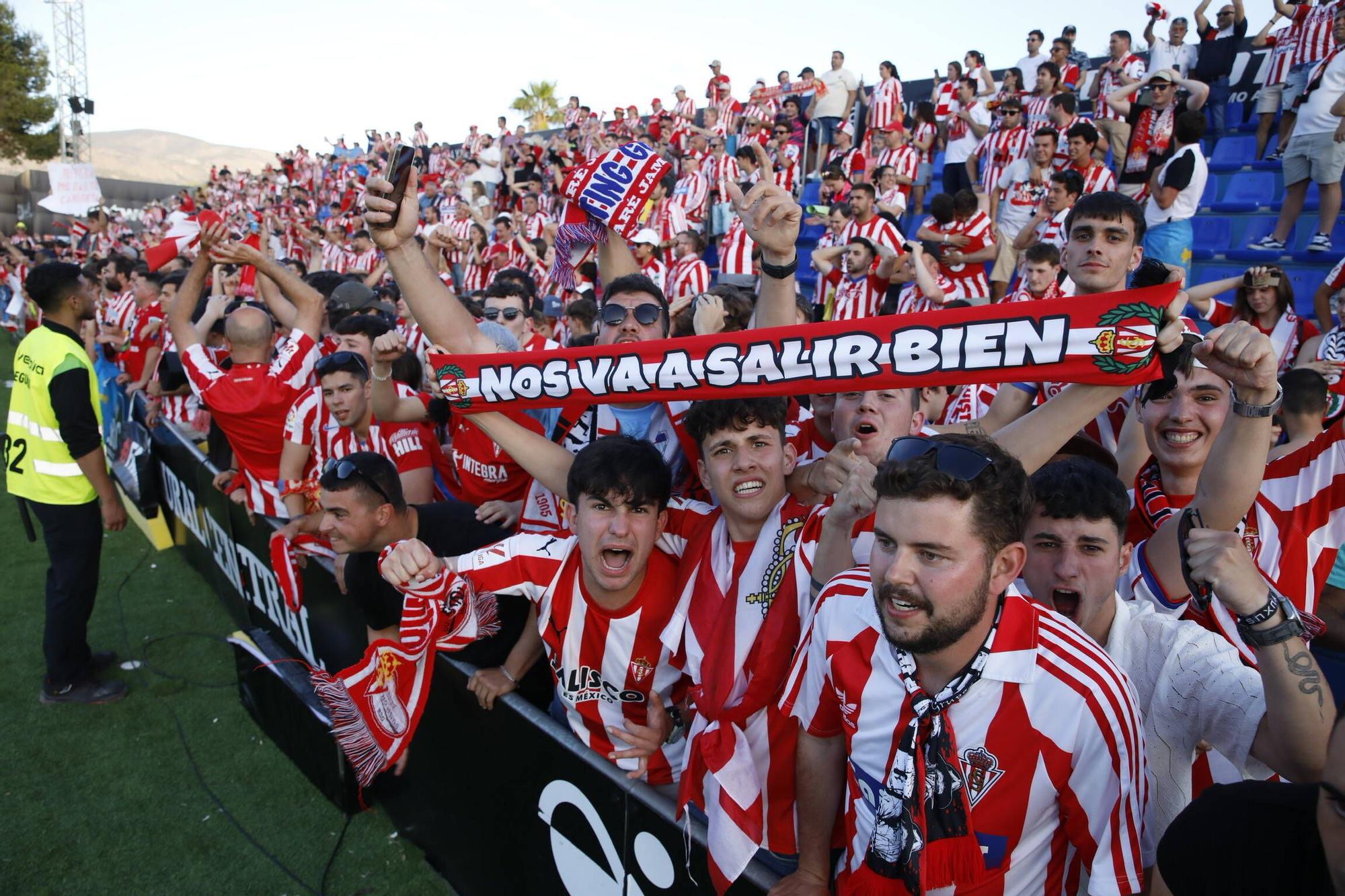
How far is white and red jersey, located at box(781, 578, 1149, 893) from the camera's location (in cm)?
169

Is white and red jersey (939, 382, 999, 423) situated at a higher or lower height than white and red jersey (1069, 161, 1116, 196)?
lower

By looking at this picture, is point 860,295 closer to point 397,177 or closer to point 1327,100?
point 1327,100

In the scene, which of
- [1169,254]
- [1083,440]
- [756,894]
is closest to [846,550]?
[756,894]

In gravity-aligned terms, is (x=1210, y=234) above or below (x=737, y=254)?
above

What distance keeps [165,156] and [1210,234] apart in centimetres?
13675

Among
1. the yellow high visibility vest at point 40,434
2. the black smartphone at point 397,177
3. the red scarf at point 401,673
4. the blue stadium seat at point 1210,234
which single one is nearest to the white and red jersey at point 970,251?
the blue stadium seat at point 1210,234

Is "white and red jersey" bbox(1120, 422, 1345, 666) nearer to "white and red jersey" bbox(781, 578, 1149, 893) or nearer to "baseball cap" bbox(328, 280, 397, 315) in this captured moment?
"white and red jersey" bbox(781, 578, 1149, 893)

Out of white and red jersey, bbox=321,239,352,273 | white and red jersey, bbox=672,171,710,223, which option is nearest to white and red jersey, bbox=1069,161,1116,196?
white and red jersey, bbox=672,171,710,223

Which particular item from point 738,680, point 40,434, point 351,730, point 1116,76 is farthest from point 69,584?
point 1116,76

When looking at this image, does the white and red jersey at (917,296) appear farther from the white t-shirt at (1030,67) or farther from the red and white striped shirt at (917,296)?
the white t-shirt at (1030,67)

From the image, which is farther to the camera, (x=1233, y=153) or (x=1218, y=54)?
(x=1218, y=54)

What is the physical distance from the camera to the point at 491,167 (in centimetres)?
2195

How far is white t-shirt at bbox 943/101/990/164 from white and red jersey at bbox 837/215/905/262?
3996mm

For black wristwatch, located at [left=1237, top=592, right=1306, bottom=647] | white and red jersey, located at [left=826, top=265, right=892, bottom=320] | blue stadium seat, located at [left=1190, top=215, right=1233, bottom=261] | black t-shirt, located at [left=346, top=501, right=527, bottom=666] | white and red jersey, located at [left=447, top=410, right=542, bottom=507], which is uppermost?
blue stadium seat, located at [left=1190, top=215, right=1233, bottom=261]
